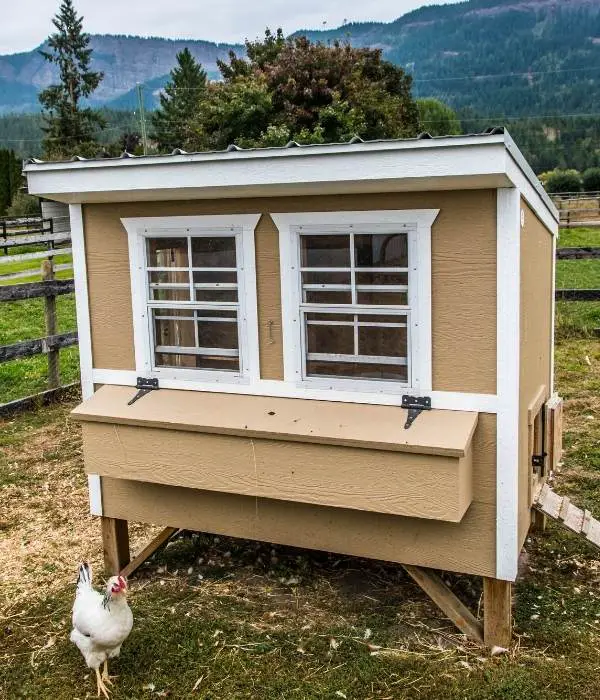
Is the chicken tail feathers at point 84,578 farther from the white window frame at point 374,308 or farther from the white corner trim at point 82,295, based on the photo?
the white window frame at point 374,308

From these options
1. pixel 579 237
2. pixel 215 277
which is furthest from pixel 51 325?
pixel 579 237

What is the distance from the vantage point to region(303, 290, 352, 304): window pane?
4.34m

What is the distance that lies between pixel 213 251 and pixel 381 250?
1041mm

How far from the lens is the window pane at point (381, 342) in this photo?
168 inches

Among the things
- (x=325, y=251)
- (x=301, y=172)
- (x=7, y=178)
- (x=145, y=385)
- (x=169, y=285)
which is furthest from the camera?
(x=7, y=178)

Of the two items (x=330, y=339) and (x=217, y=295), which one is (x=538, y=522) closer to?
(x=330, y=339)

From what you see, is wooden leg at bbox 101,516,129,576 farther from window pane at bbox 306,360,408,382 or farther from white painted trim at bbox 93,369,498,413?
window pane at bbox 306,360,408,382

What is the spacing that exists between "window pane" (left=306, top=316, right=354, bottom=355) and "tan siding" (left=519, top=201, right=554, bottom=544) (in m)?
0.94

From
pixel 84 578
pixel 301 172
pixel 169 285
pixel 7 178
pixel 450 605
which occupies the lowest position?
pixel 450 605

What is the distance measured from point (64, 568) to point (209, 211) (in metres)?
2.67

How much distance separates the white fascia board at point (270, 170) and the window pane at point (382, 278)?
50cm

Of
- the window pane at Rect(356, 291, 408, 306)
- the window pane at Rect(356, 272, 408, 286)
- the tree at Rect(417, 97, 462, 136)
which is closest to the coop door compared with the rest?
the window pane at Rect(356, 291, 408, 306)

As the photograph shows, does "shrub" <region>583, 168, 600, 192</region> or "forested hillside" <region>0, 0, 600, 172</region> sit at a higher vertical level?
"forested hillside" <region>0, 0, 600, 172</region>

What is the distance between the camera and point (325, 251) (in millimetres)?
4320
